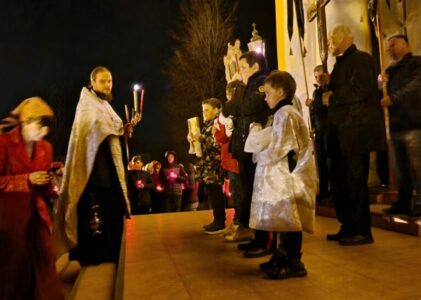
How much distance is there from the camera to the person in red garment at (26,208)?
3492 mm

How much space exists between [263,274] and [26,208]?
174cm

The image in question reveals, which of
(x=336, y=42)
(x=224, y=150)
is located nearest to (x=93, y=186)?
(x=224, y=150)

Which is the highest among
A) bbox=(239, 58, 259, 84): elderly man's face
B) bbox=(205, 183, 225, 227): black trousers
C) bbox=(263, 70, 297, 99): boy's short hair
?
bbox=(239, 58, 259, 84): elderly man's face

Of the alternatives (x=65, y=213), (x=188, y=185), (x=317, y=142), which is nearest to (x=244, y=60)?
(x=65, y=213)

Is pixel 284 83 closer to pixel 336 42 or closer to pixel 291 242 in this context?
pixel 291 242

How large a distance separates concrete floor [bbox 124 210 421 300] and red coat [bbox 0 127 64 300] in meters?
0.60

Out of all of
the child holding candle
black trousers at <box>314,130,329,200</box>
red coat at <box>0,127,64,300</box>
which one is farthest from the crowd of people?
the child holding candle

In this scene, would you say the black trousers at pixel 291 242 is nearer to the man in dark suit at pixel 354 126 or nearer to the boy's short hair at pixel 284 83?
the boy's short hair at pixel 284 83

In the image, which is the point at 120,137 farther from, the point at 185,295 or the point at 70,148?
the point at 185,295

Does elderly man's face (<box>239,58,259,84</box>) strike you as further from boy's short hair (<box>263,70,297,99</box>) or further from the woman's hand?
the woman's hand

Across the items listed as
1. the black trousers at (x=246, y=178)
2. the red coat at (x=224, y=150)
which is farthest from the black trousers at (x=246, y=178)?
the red coat at (x=224, y=150)

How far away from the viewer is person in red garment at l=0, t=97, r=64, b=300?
11.5ft

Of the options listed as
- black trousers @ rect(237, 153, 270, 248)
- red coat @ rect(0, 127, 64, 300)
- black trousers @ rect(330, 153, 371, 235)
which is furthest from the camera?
black trousers @ rect(237, 153, 270, 248)

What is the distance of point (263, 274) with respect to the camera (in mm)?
3502
